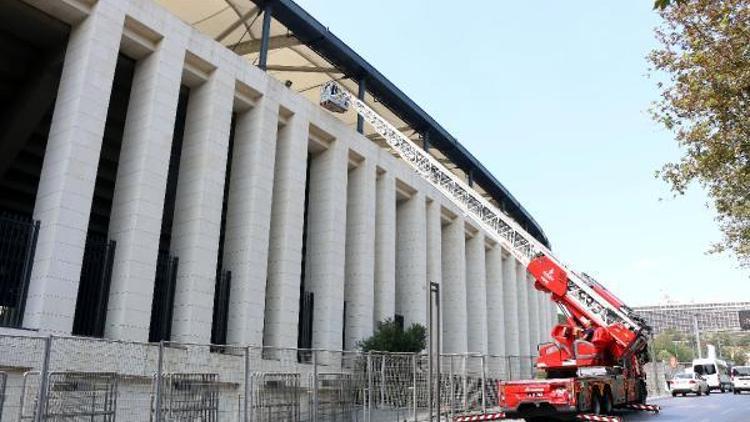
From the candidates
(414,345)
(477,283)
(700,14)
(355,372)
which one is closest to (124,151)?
(355,372)

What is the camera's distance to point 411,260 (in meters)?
32.1

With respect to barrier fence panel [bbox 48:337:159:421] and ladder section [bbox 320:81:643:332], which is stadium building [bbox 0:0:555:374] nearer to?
ladder section [bbox 320:81:643:332]

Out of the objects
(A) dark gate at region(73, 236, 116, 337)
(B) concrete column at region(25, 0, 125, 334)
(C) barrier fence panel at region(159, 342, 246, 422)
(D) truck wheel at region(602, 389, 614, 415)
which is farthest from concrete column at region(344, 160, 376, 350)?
(B) concrete column at region(25, 0, 125, 334)

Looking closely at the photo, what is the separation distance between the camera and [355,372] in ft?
51.6

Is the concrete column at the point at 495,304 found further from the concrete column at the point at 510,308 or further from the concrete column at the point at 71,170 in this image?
the concrete column at the point at 71,170

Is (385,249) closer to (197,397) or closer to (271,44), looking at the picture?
(271,44)

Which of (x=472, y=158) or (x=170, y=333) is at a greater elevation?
(x=472, y=158)

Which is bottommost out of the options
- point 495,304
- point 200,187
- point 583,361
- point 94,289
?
point 583,361

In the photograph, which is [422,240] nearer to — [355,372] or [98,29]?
[355,372]

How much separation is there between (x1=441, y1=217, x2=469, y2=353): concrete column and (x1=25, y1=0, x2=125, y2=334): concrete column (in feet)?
76.6

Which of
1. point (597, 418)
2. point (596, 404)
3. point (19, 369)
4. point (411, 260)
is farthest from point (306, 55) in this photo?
point (597, 418)

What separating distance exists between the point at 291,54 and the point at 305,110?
325 inches

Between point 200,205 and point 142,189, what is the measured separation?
7.24 feet

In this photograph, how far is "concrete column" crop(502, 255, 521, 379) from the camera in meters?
44.4
